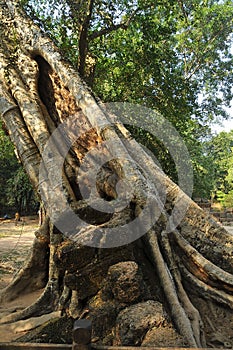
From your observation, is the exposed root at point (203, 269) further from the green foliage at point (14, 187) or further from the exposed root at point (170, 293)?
the green foliage at point (14, 187)

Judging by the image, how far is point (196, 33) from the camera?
13766 mm

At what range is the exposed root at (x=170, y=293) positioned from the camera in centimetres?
266

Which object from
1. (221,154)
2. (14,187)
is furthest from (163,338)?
(221,154)

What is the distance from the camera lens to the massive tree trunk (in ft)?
8.87

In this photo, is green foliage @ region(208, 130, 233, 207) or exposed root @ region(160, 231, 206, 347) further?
green foliage @ region(208, 130, 233, 207)

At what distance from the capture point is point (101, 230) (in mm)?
2818

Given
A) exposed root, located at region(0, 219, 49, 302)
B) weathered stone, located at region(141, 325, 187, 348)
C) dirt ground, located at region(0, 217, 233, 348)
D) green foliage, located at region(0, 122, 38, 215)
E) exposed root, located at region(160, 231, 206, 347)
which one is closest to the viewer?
weathered stone, located at region(141, 325, 187, 348)

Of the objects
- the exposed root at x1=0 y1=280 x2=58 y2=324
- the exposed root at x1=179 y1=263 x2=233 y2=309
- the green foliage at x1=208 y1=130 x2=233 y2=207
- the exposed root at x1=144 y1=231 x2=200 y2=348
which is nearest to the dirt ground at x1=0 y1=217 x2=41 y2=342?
the exposed root at x1=0 y1=280 x2=58 y2=324

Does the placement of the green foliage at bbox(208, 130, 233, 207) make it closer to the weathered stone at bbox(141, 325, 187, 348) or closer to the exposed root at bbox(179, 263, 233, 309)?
the exposed root at bbox(179, 263, 233, 309)

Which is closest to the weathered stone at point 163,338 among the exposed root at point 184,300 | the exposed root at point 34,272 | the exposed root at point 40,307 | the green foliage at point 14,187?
the exposed root at point 184,300

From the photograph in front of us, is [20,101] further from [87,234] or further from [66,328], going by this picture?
[66,328]

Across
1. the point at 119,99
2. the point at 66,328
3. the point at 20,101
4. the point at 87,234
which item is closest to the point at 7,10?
the point at 20,101

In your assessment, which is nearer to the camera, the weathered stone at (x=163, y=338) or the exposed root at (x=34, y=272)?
the weathered stone at (x=163, y=338)

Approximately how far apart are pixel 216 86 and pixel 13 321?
508 inches
